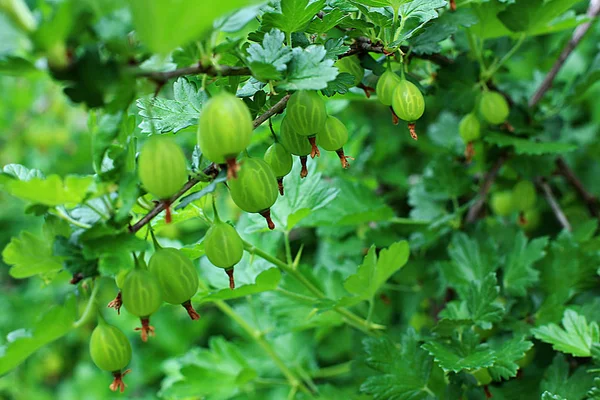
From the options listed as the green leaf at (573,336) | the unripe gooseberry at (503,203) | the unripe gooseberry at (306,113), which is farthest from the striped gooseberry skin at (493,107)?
the unripe gooseberry at (306,113)

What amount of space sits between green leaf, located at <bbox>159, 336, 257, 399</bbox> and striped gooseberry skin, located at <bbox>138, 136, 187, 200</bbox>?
2.06 ft

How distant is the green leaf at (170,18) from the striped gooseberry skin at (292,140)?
25 cm

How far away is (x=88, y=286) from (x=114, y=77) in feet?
0.87

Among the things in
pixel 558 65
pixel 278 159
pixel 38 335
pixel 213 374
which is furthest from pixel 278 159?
pixel 558 65

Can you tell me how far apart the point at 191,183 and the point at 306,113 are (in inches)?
6.0

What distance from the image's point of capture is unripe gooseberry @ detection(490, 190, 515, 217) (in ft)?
4.13

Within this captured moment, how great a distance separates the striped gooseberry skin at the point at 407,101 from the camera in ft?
2.32

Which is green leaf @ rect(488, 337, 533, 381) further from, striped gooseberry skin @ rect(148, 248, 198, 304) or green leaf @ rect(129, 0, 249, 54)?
green leaf @ rect(129, 0, 249, 54)

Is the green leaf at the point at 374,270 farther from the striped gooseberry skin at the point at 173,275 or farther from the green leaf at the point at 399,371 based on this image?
the striped gooseberry skin at the point at 173,275

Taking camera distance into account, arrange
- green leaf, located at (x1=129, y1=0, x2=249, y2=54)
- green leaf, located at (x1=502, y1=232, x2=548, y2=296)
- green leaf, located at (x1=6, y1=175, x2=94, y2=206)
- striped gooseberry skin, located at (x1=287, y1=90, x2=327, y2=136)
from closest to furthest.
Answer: green leaf, located at (x1=129, y1=0, x2=249, y2=54), green leaf, located at (x1=6, y1=175, x2=94, y2=206), striped gooseberry skin, located at (x1=287, y1=90, x2=327, y2=136), green leaf, located at (x1=502, y1=232, x2=548, y2=296)

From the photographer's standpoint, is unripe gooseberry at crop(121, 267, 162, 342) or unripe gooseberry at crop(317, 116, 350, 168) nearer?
unripe gooseberry at crop(121, 267, 162, 342)

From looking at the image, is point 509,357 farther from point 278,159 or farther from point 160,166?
point 160,166

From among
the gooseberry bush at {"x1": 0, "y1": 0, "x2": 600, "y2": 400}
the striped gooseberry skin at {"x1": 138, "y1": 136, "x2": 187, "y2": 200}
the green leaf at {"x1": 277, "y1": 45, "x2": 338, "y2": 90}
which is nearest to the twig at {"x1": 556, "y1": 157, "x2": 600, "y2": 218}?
the gooseberry bush at {"x1": 0, "y1": 0, "x2": 600, "y2": 400}

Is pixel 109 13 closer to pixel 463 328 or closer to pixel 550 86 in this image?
pixel 463 328
